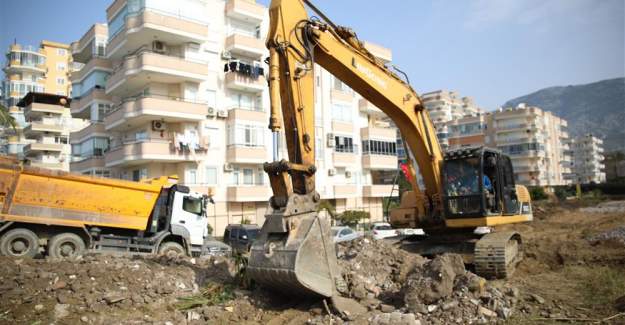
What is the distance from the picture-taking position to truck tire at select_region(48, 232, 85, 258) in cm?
1331

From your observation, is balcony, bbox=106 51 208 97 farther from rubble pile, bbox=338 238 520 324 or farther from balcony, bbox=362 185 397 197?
rubble pile, bbox=338 238 520 324

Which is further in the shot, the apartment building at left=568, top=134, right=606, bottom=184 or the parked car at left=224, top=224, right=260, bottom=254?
the apartment building at left=568, top=134, right=606, bottom=184

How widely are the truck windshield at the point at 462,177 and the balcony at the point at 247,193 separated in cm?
2061

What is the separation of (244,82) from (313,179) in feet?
82.9

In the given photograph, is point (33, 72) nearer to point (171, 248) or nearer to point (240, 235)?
point (240, 235)

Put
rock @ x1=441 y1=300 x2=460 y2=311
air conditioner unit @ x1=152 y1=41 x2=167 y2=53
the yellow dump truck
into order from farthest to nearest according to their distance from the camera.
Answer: air conditioner unit @ x1=152 y1=41 x2=167 y2=53
the yellow dump truck
rock @ x1=441 y1=300 x2=460 y2=311

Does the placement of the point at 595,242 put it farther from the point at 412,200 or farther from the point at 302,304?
the point at 302,304

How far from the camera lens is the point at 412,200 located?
493 inches

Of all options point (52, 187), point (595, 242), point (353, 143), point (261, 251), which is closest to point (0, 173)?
point (52, 187)

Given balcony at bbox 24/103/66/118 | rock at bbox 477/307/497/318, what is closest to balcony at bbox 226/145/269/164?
rock at bbox 477/307/497/318

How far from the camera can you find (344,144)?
3838 cm

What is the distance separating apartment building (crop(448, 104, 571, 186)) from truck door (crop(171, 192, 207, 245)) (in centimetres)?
6279

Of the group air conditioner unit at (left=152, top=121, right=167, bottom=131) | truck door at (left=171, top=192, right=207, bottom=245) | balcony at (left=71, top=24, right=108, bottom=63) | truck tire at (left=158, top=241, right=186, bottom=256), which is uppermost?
balcony at (left=71, top=24, right=108, bottom=63)

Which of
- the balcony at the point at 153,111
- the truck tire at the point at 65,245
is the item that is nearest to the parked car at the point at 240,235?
the truck tire at the point at 65,245
